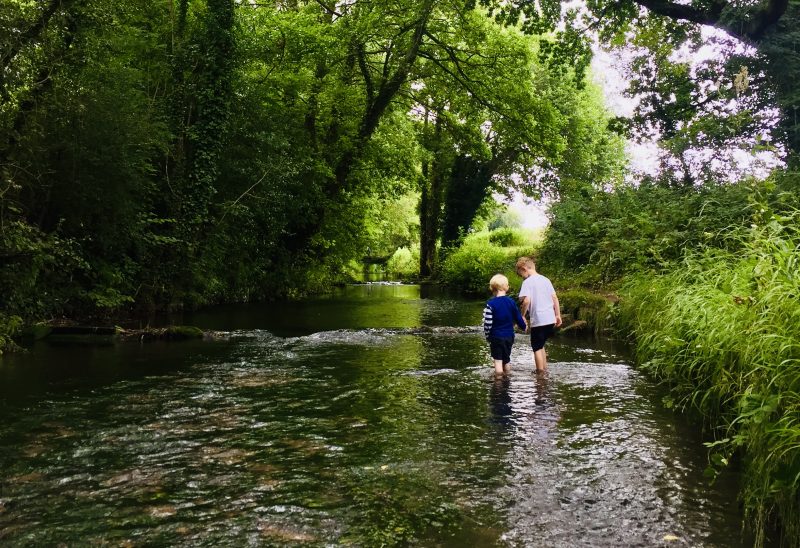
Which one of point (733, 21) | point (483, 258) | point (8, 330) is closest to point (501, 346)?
point (8, 330)

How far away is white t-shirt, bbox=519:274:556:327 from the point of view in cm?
920

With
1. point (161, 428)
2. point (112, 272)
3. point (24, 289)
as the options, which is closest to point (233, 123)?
point (112, 272)

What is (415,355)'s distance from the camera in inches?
440

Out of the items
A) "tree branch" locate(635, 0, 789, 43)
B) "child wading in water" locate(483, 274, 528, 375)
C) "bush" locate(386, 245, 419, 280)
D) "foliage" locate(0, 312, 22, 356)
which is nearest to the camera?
"child wading in water" locate(483, 274, 528, 375)

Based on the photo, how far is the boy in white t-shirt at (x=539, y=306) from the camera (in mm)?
9195

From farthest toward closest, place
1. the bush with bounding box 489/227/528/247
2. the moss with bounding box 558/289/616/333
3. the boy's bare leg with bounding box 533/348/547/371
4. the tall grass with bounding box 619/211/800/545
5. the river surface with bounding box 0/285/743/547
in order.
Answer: the bush with bounding box 489/227/528/247 < the moss with bounding box 558/289/616/333 < the boy's bare leg with bounding box 533/348/547/371 < the river surface with bounding box 0/285/743/547 < the tall grass with bounding box 619/211/800/545

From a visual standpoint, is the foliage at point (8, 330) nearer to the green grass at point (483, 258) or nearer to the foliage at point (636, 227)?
the foliage at point (636, 227)

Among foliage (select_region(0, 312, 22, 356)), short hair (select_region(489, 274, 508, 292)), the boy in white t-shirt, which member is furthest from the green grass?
foliage (select_region(0, 312, 22, 356))

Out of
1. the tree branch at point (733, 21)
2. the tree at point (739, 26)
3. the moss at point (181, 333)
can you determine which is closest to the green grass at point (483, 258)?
the tree at point (739, 26)

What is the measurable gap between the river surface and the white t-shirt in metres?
0.92

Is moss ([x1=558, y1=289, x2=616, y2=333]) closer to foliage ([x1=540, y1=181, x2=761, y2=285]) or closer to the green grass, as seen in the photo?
foliage ([x1=540, y1=181, x2=761, y2=285])

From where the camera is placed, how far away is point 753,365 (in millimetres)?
5008

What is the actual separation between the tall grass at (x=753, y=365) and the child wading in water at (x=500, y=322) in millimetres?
2078

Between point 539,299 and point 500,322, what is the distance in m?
0.83
